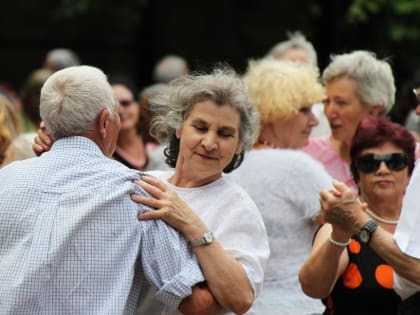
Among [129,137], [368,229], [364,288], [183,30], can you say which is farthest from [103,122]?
[183,30]

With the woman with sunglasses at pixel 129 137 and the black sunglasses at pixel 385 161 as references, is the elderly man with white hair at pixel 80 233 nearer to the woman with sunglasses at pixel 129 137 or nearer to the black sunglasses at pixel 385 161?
the black sunglasses at pixel 385 161

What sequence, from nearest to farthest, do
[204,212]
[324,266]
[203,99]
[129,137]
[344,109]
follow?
1. [204,212]
2. [203,99]
3. [324,266]
4. [344,109]
5. [129,137]

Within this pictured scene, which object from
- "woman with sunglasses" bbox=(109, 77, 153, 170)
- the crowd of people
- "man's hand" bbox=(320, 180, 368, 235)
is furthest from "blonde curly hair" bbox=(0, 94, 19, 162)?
"man's hand" bbox=(320, 180, 368, 235)

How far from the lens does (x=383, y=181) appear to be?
5152 mm

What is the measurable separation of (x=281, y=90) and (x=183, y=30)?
31.9 ft

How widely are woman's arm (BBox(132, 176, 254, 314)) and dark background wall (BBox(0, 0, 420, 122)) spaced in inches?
340

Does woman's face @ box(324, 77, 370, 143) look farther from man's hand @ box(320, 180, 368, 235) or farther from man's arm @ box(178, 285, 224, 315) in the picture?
man's arm @ box(178, 285, 224, 315)

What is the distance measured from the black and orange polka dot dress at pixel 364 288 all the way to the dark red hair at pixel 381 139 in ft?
1.71

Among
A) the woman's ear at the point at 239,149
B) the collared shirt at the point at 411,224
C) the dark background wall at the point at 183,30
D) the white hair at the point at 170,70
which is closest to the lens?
the collared shirt at the point at 411,224

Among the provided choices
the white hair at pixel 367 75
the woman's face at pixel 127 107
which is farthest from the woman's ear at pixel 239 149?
the woman's face at pixel 127 107

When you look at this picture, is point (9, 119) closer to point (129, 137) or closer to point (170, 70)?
point (129, 137)

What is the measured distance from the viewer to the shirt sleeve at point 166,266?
12.8 feet

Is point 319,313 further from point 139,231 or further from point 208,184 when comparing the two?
point 139,231

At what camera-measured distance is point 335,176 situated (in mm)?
6371
